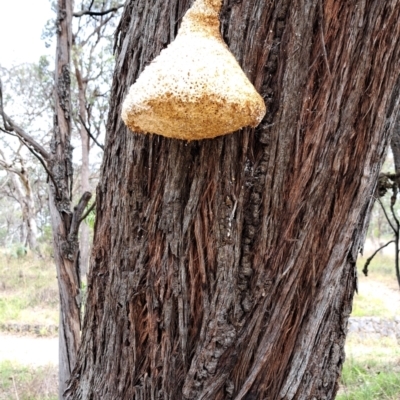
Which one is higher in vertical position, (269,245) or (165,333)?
(269,245)

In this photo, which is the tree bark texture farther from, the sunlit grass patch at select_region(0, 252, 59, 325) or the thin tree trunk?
the sunlit grass patch at select_region(0, 252, 59, 325)

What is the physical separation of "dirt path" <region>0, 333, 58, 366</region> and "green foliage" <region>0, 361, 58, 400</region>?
411 mm

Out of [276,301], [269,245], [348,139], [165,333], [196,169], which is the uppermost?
[348,139]

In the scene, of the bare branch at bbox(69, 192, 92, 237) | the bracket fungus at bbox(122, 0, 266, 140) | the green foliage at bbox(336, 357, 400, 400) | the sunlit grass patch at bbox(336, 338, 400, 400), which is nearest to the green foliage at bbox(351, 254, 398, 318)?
the sunlit grass patch at bbox(336, 338, 400, 400)

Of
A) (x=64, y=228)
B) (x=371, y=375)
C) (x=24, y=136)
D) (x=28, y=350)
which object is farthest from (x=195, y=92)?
(x=28, y=350)

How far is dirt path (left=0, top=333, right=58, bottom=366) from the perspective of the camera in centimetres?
632

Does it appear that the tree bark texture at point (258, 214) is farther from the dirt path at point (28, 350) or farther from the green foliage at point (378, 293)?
the green foliage at point (378, 293)

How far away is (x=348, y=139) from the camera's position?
1.02 metres

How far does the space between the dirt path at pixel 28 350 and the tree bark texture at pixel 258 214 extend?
225 inches

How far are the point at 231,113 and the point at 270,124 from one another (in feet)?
0.59

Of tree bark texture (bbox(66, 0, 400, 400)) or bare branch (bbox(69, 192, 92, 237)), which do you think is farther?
bare branch (bbox(69, 192, 92, 237))

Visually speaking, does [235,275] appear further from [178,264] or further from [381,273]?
[381,273]

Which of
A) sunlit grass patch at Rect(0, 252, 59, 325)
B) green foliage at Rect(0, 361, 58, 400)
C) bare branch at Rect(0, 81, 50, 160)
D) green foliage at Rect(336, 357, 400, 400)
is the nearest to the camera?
bare branch at Rect(0, 81, 50, 160)

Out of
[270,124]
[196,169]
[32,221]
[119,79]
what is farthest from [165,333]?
[32,221]
